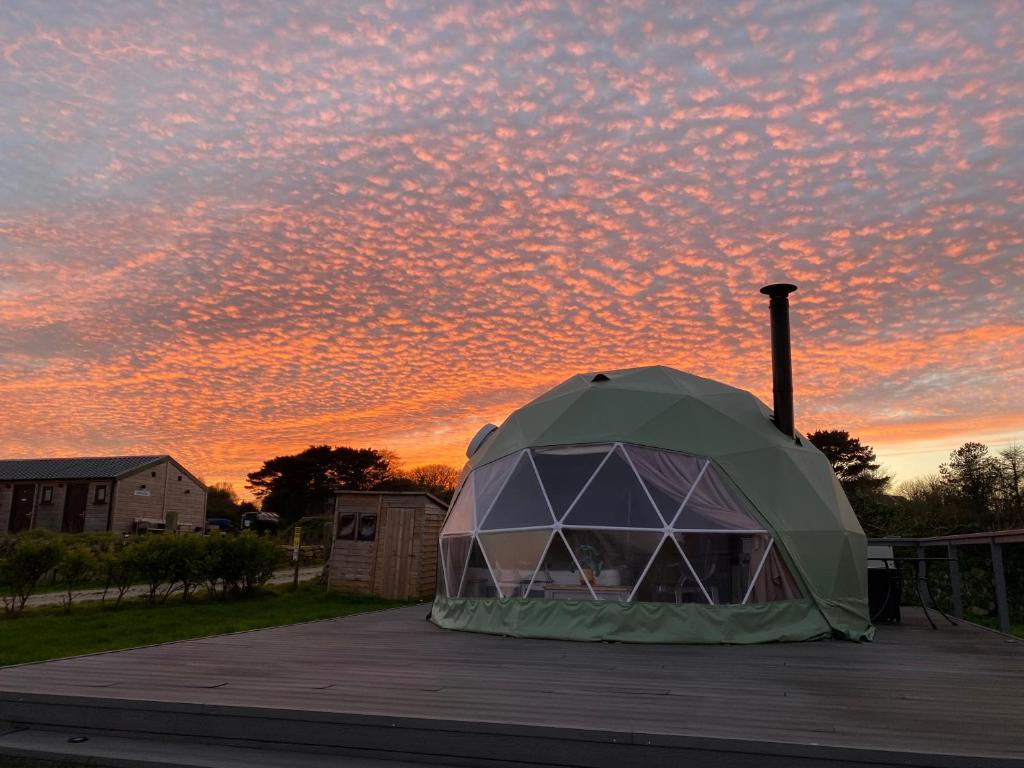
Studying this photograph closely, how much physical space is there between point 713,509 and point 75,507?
115 feet

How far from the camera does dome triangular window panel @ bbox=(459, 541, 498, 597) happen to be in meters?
9.76

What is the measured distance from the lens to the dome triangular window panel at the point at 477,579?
32.0 feet

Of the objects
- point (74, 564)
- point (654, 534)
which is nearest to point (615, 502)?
point (654, 534)

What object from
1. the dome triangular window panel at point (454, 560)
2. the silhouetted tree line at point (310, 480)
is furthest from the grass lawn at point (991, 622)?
the silhouetted tree line at point (310, 480)

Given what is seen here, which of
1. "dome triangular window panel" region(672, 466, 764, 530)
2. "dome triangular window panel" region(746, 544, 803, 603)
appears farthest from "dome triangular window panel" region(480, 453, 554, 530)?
"dome triangular window panel" region(746, 544, 803, 603)

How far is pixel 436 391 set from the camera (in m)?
18.4

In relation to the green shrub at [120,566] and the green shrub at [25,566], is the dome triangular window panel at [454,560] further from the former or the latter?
the green shrub at [25,566]

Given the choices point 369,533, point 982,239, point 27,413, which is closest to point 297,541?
point 369,533

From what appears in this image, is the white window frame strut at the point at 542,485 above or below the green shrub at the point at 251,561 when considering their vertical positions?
above

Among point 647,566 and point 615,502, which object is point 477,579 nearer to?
point 615,502

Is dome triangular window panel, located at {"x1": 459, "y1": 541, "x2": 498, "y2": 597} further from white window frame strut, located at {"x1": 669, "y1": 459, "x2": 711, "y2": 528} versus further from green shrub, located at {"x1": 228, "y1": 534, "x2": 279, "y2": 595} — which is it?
green shrub, located at {"x1": 228, "y1": 534, "x2": 279, "y2": 595}

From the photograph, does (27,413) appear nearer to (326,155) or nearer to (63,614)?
(63,614)

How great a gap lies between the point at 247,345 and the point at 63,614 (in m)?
6.43

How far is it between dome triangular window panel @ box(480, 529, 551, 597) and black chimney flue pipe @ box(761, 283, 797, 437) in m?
4.25
